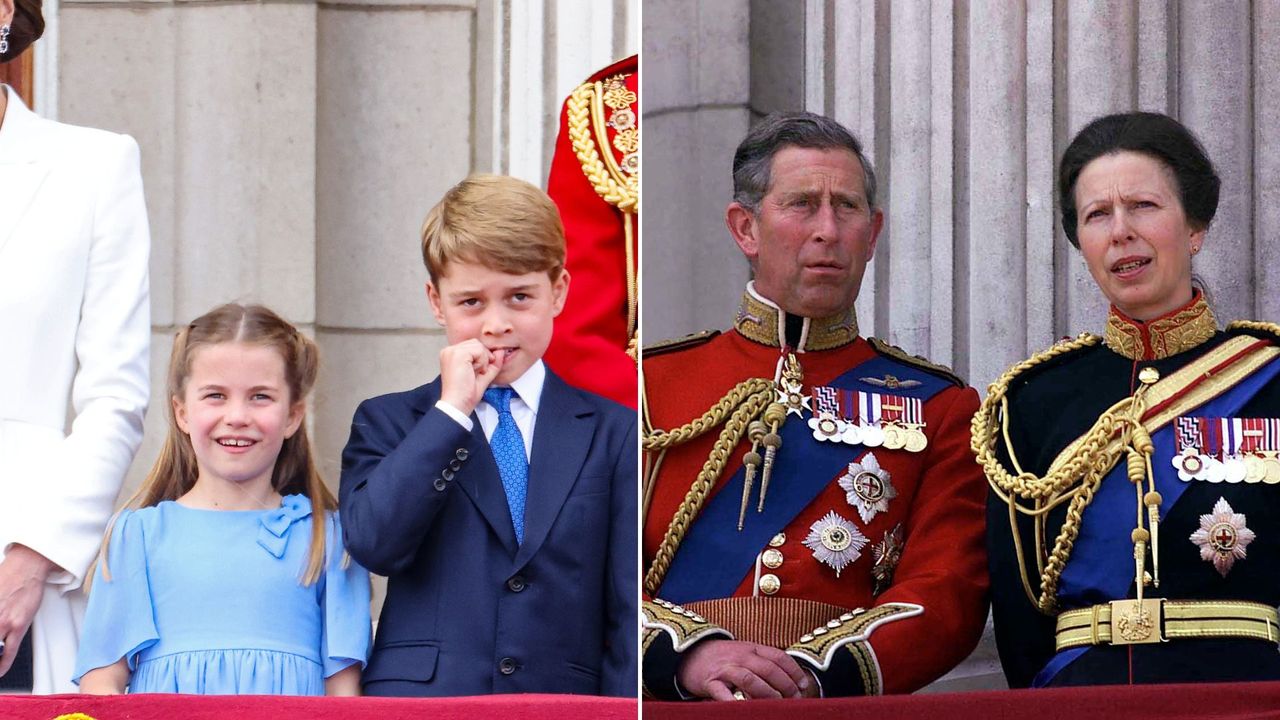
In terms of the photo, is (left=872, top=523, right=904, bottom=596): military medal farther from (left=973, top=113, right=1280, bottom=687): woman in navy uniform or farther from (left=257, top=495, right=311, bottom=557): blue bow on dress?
(left=257, top=495, right=311, bottom=557): blue bow on dress

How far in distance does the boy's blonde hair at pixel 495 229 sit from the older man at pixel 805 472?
1.09ft

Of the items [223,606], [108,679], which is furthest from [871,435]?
[108,679]

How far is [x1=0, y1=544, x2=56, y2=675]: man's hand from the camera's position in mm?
3172

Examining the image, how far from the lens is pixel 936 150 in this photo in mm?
3484

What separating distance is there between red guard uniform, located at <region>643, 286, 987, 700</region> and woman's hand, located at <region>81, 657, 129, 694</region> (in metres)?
0.84

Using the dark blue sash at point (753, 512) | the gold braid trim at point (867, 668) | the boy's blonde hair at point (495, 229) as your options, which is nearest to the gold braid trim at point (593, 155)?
the boy's blonde hair at point (495, 229)

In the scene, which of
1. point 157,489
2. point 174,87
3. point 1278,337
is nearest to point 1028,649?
point 1278,337

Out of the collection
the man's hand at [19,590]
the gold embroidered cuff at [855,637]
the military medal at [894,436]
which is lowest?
the gold embroidered cuff at [855,637]

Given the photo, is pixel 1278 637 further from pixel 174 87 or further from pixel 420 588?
pixel 174 87

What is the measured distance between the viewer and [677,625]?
3217 millimetres

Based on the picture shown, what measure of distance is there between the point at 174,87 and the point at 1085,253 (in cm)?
157

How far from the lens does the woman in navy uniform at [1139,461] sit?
3127mm

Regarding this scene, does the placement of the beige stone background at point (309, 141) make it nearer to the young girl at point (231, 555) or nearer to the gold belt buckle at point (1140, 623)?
the young girl at point (231, 555)

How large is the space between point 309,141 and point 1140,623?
5.18 ft
